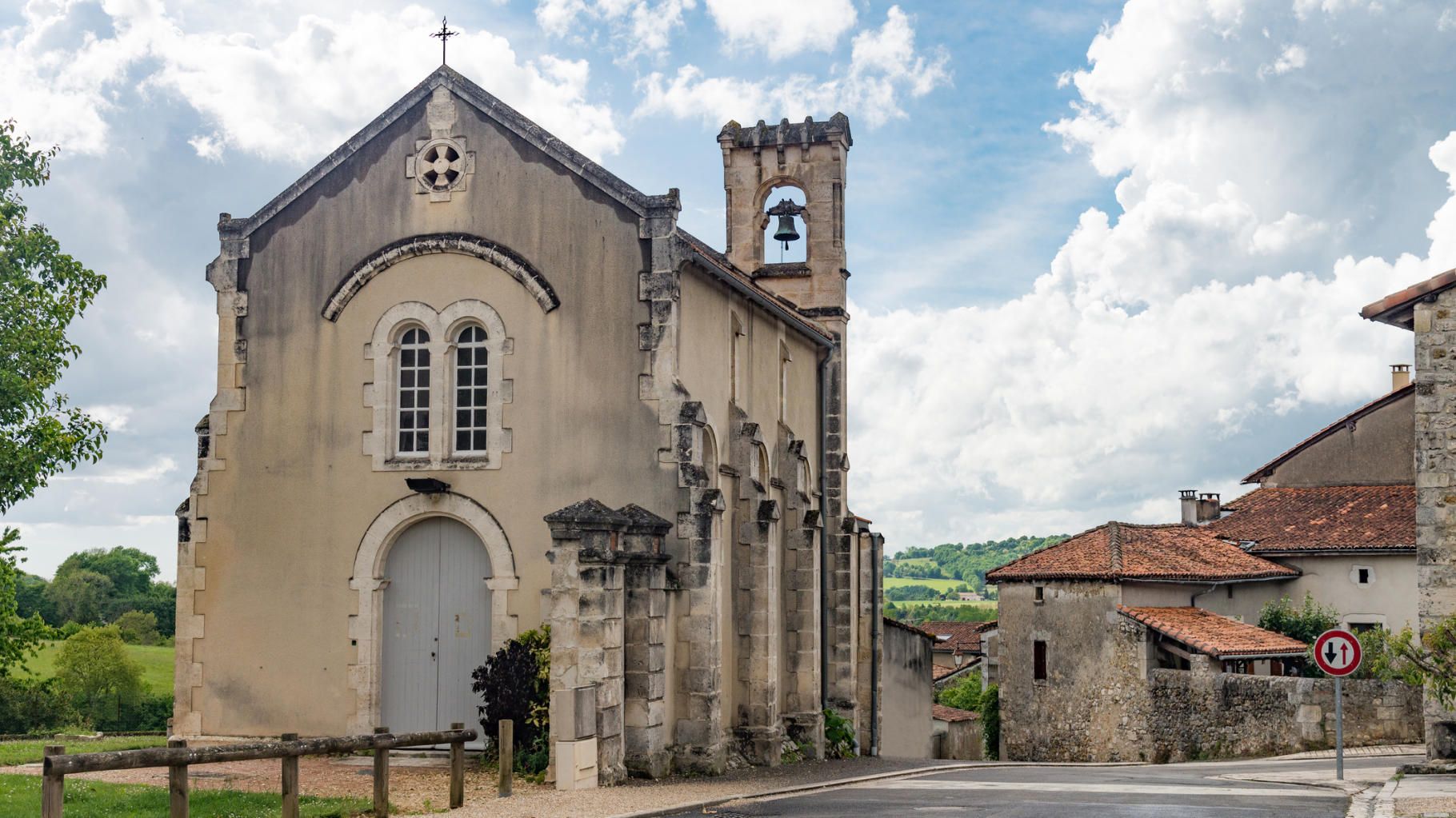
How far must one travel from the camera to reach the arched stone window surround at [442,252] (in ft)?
57.4

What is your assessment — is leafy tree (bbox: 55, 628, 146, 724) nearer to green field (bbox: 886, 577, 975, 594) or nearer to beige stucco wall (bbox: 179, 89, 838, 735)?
beige stucco wall (bbox: 179, 89, 838, 735)

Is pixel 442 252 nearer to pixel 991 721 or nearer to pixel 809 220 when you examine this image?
pixel 809 220

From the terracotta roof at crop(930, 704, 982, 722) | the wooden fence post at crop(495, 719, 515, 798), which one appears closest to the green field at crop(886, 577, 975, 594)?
the terracotta roof at crop(930, 704, 982, 722)

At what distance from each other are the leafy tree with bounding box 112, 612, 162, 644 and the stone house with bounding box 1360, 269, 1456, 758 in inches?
1371

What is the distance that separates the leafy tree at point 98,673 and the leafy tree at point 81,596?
35.6 ft

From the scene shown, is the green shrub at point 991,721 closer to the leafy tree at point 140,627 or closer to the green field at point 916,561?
the leafy tree at point 140,627

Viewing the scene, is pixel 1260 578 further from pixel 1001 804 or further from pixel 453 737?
→ pixel 453 737

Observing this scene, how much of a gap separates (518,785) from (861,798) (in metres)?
3.68

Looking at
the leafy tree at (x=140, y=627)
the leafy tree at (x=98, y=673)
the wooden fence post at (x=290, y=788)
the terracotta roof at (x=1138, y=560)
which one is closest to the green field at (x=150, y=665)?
the leafy tree at (x=140, y=627)

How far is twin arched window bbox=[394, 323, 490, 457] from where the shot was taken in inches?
696

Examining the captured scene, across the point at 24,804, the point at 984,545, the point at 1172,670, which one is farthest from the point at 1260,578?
the point at 984,545

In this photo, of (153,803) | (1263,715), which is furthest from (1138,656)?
(153,803)

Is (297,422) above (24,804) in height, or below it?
above

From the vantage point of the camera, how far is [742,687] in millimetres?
19344
